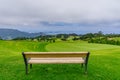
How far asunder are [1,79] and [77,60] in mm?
4394

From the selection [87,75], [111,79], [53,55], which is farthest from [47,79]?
[111,79]

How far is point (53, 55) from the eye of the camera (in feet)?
42.1

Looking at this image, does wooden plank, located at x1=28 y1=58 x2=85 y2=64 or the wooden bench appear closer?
the wooden bench

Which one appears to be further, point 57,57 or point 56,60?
point 56,60

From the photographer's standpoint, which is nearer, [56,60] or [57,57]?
[57,57]

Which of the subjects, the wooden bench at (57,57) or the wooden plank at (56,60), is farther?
the wooden plank at (56,60)

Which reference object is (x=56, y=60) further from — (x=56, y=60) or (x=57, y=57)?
(x=57, y=57)

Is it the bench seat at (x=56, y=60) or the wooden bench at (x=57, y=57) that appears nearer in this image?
the wooden bench at (x=57, y=57)

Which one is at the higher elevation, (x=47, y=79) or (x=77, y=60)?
(x=77, y=60)

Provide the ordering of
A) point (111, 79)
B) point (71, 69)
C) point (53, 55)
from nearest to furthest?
point (53, 55) → point (111, 79) → point (71, 69)

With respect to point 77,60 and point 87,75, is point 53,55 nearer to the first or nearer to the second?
point 77,60

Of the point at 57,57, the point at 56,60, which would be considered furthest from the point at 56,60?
the point at 57,57

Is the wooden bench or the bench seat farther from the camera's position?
the bench seat

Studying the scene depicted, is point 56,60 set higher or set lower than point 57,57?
lower
